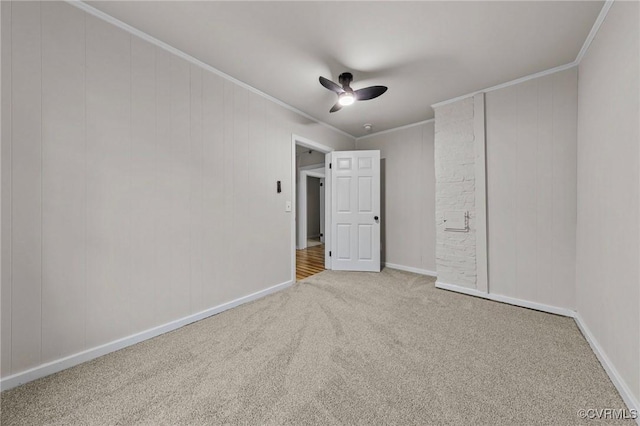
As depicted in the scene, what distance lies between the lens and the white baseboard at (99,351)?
4.69 feet

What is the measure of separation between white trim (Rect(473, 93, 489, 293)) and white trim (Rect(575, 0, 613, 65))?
0.81m

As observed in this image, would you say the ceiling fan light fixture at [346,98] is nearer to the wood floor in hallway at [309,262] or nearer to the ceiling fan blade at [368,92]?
the ceiling fan blade at [368,92]

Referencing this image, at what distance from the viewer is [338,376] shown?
4.94ft

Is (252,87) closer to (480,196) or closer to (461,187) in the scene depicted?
(461,187)

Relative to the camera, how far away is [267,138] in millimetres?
2959

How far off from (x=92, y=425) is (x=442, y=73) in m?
3.71

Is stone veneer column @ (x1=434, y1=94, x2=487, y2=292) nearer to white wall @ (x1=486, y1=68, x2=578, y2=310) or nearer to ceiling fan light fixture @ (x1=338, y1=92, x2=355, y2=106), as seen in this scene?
white wall @ (x1=486, y1=68, x2=578, y2=310)

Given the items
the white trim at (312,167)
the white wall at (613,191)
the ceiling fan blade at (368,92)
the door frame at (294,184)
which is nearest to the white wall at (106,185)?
the door frame at (294,184)

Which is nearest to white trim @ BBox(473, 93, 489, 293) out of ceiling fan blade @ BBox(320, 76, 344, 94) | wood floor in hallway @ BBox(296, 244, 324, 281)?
ceiling fan blade @ BBox(320, 76, 344, 94)

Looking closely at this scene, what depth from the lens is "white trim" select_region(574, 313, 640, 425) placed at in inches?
49.3

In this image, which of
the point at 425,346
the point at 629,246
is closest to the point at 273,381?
the point at 425,346

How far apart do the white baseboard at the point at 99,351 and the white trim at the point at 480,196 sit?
9.34ft

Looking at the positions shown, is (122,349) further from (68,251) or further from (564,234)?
(564,234)
